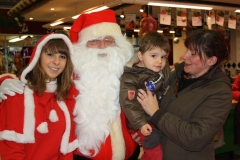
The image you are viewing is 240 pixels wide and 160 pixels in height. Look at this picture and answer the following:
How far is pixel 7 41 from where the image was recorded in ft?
41.8

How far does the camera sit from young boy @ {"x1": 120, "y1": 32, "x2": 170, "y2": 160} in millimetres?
2137

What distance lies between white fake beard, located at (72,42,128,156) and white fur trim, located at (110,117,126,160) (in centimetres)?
5

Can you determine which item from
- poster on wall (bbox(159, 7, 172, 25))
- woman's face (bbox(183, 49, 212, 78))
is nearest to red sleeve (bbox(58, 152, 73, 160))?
woman's face (bbox(183, 49, 212, 78))

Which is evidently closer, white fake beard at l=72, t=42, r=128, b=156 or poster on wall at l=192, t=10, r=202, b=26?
white fake beard at l=72, t=42, r=128, b=156

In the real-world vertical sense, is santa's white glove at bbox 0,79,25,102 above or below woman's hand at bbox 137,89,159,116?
above

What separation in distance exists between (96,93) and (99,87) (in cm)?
6

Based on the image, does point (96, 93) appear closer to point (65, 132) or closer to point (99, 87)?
point (99, 87)

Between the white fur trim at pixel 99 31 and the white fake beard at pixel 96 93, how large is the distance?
11 cm

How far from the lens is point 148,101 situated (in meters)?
2.09

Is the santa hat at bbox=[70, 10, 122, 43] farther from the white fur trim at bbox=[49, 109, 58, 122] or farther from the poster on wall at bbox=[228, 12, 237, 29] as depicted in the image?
the poster on wall at bbox=[228, 12, 237, 29]

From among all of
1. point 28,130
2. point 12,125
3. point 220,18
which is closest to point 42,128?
point 28,130

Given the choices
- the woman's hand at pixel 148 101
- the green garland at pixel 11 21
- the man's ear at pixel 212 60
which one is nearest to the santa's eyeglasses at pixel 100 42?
the woman's hand at pixel 148 101

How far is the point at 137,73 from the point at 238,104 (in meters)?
2.50

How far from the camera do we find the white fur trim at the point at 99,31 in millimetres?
2432
